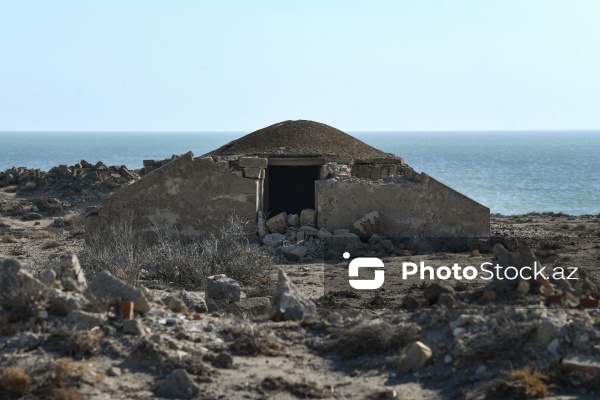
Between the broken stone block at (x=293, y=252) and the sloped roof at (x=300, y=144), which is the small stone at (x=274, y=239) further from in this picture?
the sloped roof at (x=300, y=144)

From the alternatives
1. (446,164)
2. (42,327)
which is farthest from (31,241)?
(446,164)

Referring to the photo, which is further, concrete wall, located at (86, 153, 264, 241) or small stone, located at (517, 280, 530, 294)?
concrete wall, located at (86, 153, 264, 241)

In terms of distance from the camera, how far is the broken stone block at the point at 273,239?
16906mm

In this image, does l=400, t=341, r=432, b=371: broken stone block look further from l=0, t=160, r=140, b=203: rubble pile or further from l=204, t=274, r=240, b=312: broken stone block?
l=0, t=160, r=140, b=203: rubble pile

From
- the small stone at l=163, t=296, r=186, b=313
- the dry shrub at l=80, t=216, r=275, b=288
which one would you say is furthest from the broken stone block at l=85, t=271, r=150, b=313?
the dry shrub at l=80, t=216, r=275, b=288

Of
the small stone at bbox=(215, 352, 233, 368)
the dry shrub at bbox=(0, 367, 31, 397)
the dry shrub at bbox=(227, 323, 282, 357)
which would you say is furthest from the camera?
the dry shrub at bbox=(227, 323, 282, 357)

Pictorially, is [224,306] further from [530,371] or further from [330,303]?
[530,371]

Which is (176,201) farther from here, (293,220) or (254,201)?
(293,220)

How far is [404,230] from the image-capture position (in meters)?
17.3

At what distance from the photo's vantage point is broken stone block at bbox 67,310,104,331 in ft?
27.3

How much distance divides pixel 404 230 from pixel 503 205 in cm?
2779

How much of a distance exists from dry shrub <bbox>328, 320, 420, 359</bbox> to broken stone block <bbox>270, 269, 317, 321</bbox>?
850mm

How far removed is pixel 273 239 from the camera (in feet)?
55.8

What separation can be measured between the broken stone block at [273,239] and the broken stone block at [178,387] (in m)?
9.25
